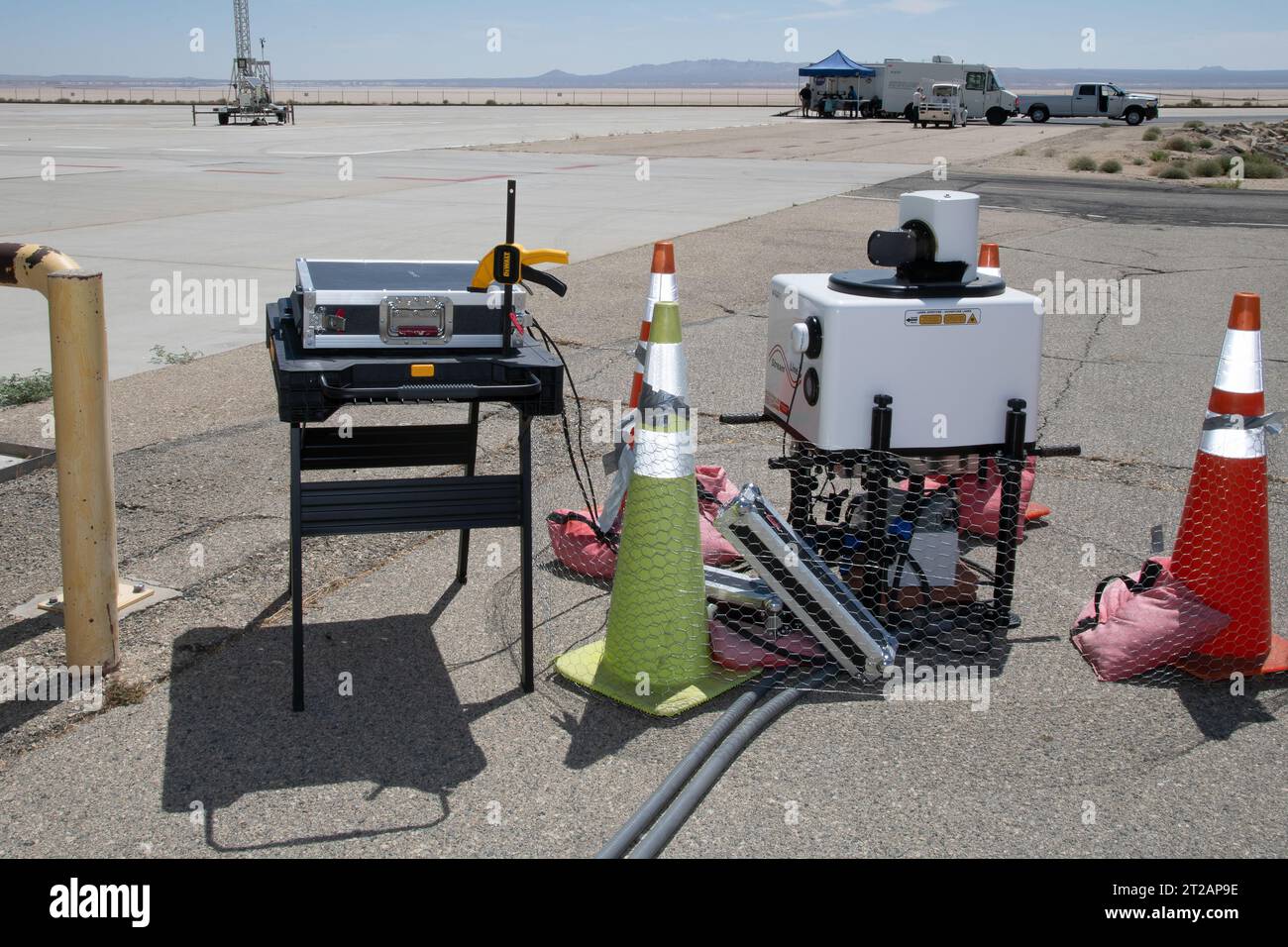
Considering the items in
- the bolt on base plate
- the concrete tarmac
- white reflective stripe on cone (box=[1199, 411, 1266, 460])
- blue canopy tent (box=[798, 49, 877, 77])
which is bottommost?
the concrete tarmac

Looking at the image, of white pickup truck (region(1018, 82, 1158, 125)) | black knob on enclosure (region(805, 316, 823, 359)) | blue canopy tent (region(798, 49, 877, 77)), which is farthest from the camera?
blue canopy tent (region(798, 49, 877, 77))

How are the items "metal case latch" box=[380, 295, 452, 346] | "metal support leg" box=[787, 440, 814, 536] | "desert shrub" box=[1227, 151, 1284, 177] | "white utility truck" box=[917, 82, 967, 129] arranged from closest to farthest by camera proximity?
"metal case latch" box=[380, 295, 452, 346] < "metal support leg" box=[787, 440, 814, 536] < "desert shrub" box=[1227, 151, 1284, 177] < "white utility truck" box=[917, 82, 967, 129]

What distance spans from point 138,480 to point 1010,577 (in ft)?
12.9

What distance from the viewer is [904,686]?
3.83 m

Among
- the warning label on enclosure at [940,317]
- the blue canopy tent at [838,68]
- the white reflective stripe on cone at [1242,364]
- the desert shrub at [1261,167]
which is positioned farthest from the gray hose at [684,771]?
the blue canopy tent at [838,68]

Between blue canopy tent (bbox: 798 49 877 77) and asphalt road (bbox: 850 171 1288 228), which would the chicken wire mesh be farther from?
blue canopy tent (bbox: 798 49 877 77)

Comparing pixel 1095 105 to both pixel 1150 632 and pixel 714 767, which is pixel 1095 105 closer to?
pixel 1150 632

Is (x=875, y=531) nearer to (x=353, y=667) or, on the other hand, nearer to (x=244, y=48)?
(x=353, y=667)

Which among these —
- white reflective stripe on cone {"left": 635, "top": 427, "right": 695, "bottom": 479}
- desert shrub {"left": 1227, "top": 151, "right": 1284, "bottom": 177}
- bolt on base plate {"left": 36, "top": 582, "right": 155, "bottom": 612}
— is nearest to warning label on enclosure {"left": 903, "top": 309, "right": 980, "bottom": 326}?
white reflective stripe on cone {"left": 635, "top": 427, "right": 695, "bottom": 479}

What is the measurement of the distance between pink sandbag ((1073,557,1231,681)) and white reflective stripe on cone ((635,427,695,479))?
59.4 inches

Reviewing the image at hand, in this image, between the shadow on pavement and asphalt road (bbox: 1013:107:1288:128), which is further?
asphalt road (bbox: 1013:107:1288:128)

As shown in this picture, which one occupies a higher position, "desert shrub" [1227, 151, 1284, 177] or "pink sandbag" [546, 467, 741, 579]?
"desert shrub" [1227, 151, 1284, 177]

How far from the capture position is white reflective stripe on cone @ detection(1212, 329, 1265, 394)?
4.06 m

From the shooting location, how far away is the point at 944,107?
5059 cm
